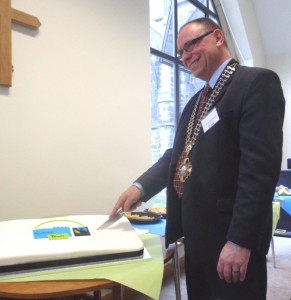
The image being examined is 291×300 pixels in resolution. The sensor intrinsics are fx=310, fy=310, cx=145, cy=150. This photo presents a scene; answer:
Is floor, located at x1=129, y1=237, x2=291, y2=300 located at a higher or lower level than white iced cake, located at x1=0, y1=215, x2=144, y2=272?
lower

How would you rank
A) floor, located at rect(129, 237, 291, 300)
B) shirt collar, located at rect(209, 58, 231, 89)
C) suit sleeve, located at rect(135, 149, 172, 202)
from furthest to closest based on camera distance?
floor, located at rect(129, 237, 291, 300) < suit sleeve, located at rect(135, 149, 172, 202) < shirt collar, located at rect(209, 58, 231, 89)

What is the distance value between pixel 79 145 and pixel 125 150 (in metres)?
0.42

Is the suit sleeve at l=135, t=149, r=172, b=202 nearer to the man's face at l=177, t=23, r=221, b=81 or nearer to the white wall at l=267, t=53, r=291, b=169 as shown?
the man's face at l=177, t=23, r=221, b=81

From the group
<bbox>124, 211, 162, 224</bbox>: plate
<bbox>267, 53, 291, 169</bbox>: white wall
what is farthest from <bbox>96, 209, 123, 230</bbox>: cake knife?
<bbox>267, 53, 291, 169</bbox>: white wall

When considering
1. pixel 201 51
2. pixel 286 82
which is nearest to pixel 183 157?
pixel 201 51

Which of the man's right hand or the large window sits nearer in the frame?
the man's right hand

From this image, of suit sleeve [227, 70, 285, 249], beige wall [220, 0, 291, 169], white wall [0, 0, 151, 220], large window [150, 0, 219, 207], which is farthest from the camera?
beige wall [220, 0, 291, 169]

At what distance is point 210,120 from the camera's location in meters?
0.93

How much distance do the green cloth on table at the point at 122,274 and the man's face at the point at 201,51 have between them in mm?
654

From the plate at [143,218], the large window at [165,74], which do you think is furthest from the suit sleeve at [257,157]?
the large window at [165,74]

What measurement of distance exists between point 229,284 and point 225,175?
1.04 feet

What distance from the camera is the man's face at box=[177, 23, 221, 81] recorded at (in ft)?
3.45

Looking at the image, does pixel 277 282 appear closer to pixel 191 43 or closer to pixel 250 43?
pixel 191 43

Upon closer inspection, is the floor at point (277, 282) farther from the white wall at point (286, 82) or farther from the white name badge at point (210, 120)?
the white wall at point (286, 82)
